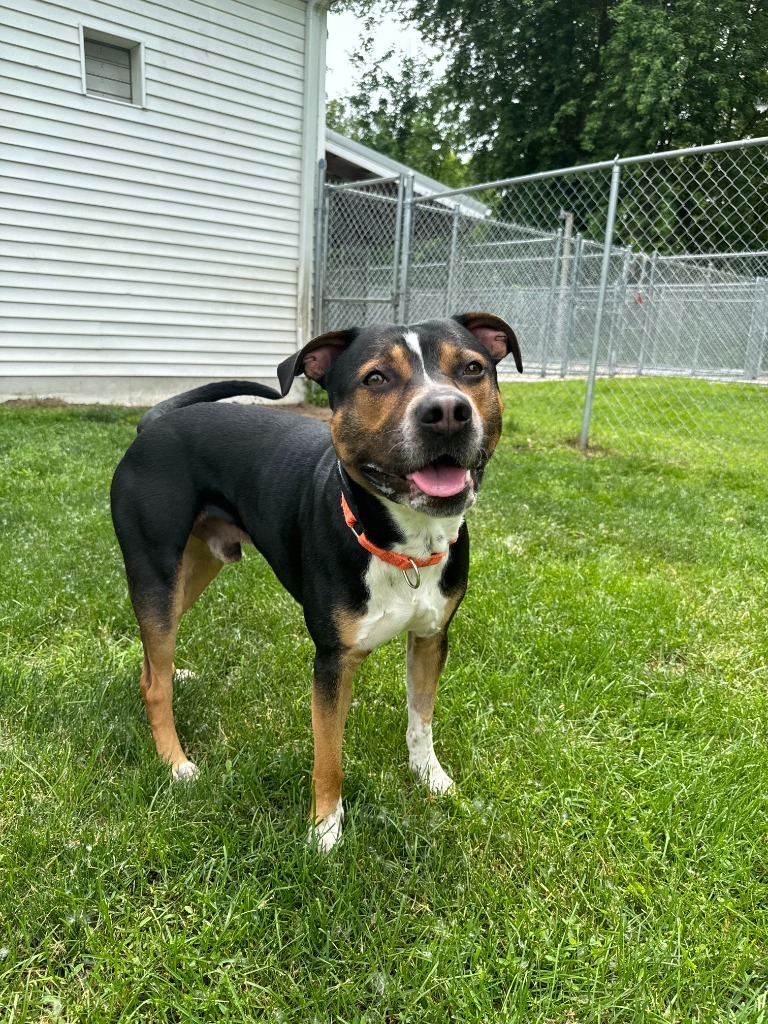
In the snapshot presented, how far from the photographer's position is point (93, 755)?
231 cm

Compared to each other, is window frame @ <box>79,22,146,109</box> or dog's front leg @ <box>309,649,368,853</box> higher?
window frame @ <box>79,22,146,109</box>

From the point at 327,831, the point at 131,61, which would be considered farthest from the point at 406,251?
the point at 327,831

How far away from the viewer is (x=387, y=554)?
6.60 ft

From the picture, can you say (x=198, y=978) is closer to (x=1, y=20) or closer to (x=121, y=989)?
(x=121, y=989)

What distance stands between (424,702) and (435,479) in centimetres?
91

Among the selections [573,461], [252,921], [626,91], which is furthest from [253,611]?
[626,91]

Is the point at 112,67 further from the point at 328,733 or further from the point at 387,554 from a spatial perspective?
the point at 328,733

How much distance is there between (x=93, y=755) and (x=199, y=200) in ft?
29.2

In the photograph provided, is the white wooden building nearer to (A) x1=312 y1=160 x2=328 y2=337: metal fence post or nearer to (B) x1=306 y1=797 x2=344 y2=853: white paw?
(A) x1=312 y1=160 x2=328 y2=337: metal fence post

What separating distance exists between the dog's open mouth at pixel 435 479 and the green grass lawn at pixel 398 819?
1042mm

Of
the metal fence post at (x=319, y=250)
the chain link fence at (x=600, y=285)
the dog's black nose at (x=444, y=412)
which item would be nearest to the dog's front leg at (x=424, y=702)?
the dog's black nose at (x=444, y=412)

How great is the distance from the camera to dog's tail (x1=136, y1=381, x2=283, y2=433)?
2.72 m

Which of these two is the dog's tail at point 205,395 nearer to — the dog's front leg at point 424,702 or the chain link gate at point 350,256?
the dog's front leg at point 424,702

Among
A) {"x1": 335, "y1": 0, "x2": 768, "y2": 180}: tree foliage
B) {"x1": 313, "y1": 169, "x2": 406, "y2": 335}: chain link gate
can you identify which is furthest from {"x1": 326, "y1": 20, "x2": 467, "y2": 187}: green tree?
{"x1": 313, "y1": 169, "x2": 406, "y2": 335}: chain link gate
